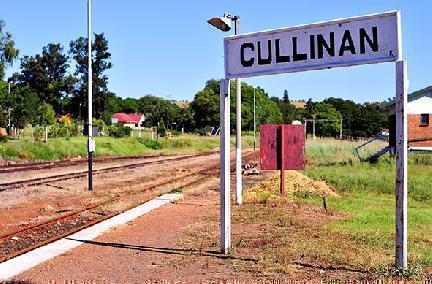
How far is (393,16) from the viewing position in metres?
6.69

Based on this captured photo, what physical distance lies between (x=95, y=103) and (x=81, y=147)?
43.0 m

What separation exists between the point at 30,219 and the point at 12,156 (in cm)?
2417

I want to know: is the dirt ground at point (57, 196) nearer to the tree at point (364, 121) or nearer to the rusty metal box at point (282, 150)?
the rusty metal box at point (282, 150)

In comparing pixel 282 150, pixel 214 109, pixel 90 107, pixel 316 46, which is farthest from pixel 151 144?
pixel 214 109

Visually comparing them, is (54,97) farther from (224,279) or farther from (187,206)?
(224,279)

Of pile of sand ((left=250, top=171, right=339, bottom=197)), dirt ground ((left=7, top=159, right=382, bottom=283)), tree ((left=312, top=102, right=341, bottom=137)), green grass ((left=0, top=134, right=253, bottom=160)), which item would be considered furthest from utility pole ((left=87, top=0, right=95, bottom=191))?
tree ((left=312, top=102, right=341, bottom=137))

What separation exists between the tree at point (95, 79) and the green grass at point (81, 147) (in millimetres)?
19128

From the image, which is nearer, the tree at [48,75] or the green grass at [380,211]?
the green grass at [380,211]

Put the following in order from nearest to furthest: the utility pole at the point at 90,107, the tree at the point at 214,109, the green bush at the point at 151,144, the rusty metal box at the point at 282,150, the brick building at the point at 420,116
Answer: the rusty metal box at the point at 282,150 → the utility pole at the point at 90,107 → the brick building at the point at 420,116 → the green bush at the point at 151,144 → the tree at the point at 214,109

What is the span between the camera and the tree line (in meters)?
47.7

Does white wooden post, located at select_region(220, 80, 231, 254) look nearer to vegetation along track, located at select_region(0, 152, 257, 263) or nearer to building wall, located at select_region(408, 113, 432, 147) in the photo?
vegetation along track, located at select_region(0, 152, 257, 263)

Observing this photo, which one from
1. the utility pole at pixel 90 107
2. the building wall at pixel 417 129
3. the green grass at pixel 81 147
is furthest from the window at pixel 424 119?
the utility pole at pixel 90 107

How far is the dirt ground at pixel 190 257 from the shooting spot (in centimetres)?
668

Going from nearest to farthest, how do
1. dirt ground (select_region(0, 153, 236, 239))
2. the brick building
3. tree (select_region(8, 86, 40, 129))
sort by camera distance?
1. dirt ground (select_region(0, 153, 236, 239))
2. the brick building
3. tree (select_region(8, 86, 40, 129))
